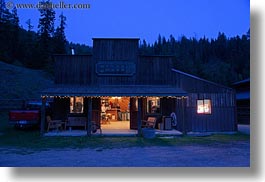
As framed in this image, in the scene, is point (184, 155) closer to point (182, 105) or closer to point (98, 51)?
point (182, 105)

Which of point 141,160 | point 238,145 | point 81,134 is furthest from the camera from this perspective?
point 81,134

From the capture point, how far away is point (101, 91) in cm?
1540

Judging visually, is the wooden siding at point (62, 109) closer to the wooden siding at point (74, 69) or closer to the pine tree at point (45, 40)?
the wooden siding at point (74, 69)

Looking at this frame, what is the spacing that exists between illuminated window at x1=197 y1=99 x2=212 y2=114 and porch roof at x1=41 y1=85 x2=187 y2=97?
193 cm

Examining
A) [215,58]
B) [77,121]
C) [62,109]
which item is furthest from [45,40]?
[215,58]

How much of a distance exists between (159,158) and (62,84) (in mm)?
9007

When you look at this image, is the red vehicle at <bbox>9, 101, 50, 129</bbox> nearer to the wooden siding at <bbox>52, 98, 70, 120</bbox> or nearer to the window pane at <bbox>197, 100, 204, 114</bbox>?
the wooden siding at <bbox>52, 98, 70, 120</bbox>

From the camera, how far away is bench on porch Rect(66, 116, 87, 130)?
16.4 m

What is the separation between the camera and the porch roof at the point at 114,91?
14891 mm

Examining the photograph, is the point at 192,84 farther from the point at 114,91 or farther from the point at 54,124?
the point at 54,124

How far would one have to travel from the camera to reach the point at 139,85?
55.5ft

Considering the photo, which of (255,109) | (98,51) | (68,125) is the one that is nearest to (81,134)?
(68,125)

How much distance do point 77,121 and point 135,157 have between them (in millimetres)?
7399

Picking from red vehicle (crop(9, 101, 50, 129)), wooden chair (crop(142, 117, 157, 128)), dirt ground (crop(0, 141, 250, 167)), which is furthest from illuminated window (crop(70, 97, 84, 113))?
dirt ground (crop(0, 141, 250, 167))
